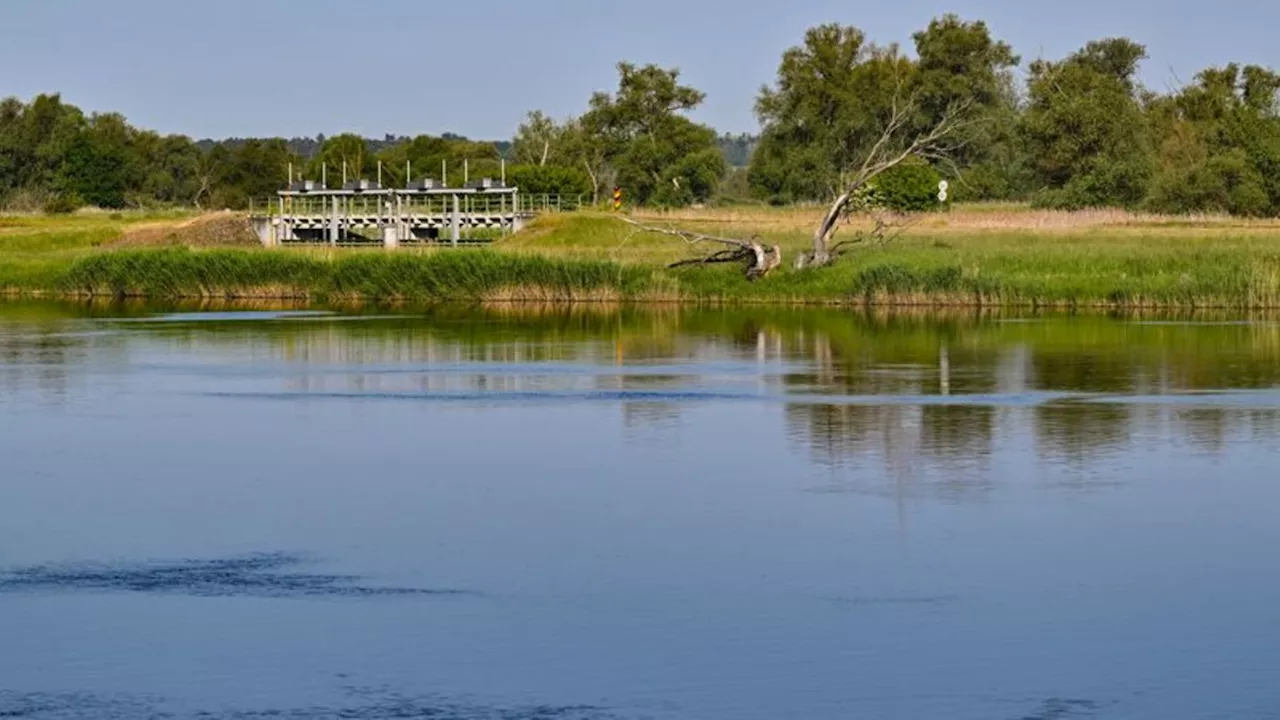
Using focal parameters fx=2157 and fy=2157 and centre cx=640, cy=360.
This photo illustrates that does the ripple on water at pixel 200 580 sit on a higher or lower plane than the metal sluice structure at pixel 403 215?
lower

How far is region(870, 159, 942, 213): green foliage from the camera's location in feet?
272

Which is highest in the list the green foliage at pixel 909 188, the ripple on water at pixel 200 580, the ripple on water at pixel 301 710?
the green foliage at pixel 909 188

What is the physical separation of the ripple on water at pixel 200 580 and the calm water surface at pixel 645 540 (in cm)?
5

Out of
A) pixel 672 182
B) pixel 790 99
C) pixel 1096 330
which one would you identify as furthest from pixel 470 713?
pixel 790 99

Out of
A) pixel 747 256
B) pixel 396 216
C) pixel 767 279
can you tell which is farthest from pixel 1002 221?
pixel 396 216

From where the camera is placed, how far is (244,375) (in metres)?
36.8

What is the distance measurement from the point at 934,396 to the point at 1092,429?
4539 mm

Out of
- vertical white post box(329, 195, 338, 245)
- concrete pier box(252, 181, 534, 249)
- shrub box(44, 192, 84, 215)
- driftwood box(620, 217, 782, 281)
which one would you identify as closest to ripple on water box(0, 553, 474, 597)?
driftwood box(620, 217, 782, 281)

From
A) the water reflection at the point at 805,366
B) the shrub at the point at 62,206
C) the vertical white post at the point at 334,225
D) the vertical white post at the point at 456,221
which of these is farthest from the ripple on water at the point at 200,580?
the shrub at the point at 62,206

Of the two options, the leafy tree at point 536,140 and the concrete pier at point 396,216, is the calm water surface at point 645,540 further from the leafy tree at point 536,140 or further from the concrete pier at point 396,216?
the leafy tree at point 536,140

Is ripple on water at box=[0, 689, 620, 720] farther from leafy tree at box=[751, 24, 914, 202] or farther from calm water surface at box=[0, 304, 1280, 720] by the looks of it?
leafy tree at box=[751, 24, 914, 202]

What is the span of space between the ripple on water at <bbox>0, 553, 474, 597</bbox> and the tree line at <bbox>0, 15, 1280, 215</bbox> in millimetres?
54944

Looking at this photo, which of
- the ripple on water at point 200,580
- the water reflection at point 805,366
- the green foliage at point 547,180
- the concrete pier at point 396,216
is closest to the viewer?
the ripple on water at point 200,580

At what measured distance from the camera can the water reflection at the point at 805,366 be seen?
28.1 m
